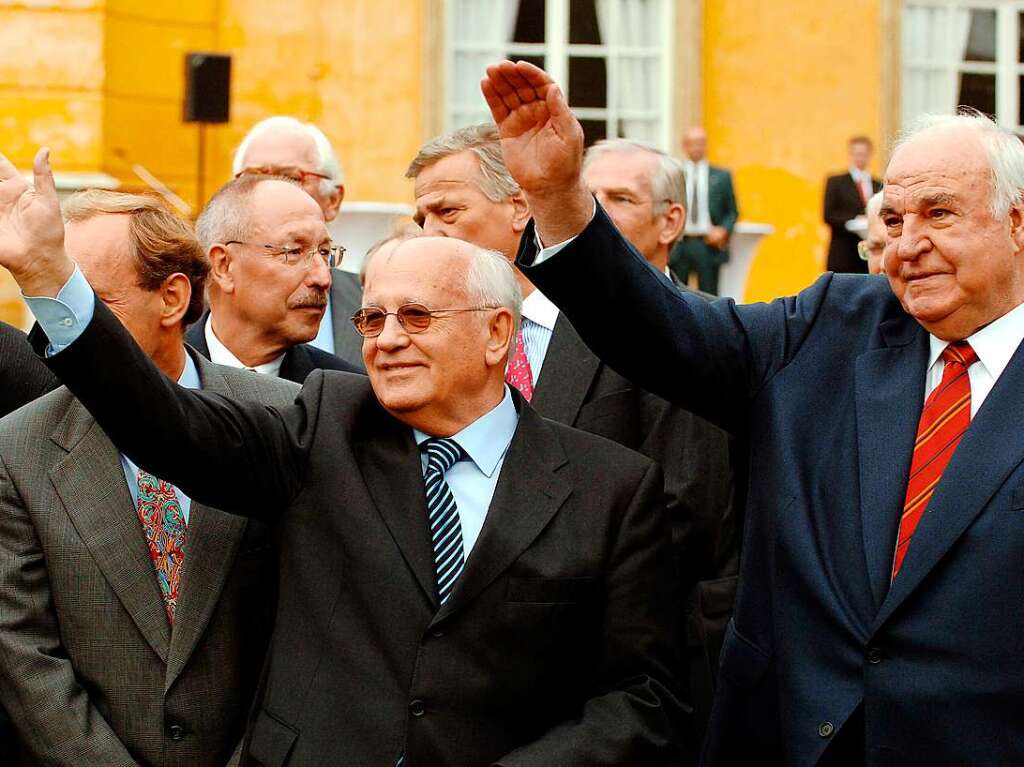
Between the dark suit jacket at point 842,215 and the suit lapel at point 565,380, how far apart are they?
10.0m

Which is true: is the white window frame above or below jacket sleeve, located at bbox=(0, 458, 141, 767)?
above

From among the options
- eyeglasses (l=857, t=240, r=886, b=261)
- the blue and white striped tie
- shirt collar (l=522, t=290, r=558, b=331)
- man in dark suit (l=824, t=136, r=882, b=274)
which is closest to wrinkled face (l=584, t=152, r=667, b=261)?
eyeglasses (l=857, t=240, r=886, b=261)

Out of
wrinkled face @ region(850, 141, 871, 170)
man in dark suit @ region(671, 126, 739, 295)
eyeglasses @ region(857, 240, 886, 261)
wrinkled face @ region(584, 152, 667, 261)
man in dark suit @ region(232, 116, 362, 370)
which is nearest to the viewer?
eyeglasses @ region(857, 240, 886, 261)

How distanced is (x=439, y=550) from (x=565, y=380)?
108 centimetres

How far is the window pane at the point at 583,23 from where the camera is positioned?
15.0 meters

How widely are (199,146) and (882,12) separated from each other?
5510mm

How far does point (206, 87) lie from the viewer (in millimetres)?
12891

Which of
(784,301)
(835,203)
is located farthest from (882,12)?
(784,301)

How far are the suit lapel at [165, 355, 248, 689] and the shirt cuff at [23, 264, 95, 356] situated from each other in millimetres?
711

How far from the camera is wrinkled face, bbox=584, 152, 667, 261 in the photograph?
5.48 metres

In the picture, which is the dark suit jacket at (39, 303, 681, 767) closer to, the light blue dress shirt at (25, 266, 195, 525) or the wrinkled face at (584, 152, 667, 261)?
the light blue dress shirt at (25, 266, 195, 525)

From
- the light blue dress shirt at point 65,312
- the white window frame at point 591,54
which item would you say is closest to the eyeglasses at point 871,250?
the light blue dress shirt at point 65,312

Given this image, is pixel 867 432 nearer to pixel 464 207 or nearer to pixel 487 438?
pixel 487 438

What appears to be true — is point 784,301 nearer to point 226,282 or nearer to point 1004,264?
point 1004,264
